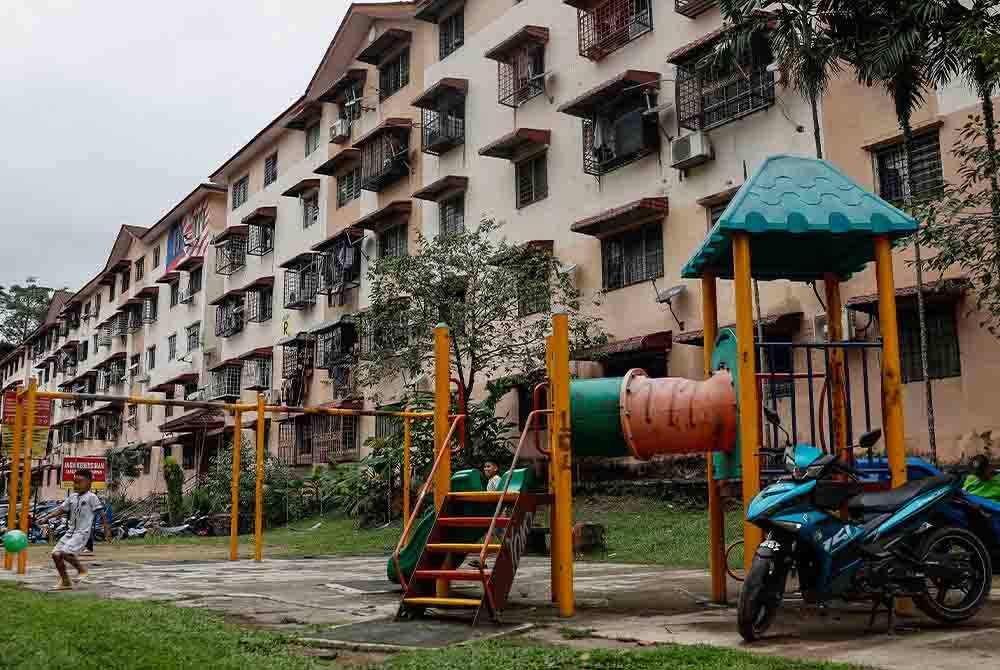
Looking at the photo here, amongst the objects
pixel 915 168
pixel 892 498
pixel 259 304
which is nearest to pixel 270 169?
pixel 259 304

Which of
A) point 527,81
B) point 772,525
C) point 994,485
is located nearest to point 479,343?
point 527,81

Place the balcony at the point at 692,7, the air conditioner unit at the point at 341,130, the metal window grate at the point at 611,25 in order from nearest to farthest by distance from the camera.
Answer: the balcony at the point at 692,7 → the metal window grate at the point at 611,25 → the air conditioner unit at the point at 341,130

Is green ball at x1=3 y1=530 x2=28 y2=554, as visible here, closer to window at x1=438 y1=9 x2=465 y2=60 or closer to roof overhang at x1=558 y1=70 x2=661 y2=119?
roof overhang at x1=558 y1=70 x2=661 y2=119

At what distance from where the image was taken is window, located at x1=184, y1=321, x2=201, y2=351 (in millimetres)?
46781

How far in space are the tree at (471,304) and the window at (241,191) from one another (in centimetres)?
2245

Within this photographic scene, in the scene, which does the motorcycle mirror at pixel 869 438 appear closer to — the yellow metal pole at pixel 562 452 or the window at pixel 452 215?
the yellow metal pole at pixel 562 452

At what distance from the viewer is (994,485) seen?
37.0ft

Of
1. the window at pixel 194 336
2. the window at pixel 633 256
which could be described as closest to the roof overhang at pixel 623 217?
the window at pixel 633 256

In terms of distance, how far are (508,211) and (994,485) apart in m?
17.9

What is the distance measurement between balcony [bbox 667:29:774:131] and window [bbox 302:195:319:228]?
19.5 m

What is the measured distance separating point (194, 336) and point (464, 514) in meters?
40.2

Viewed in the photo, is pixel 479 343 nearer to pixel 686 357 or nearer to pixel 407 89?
pixel 686 357

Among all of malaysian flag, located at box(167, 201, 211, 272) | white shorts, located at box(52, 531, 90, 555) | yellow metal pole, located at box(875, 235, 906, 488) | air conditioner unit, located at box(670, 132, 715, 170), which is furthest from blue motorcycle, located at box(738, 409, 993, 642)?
malaysian flag, located at box(167, 201, 211, 272)

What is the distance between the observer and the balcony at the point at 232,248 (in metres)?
43.9
